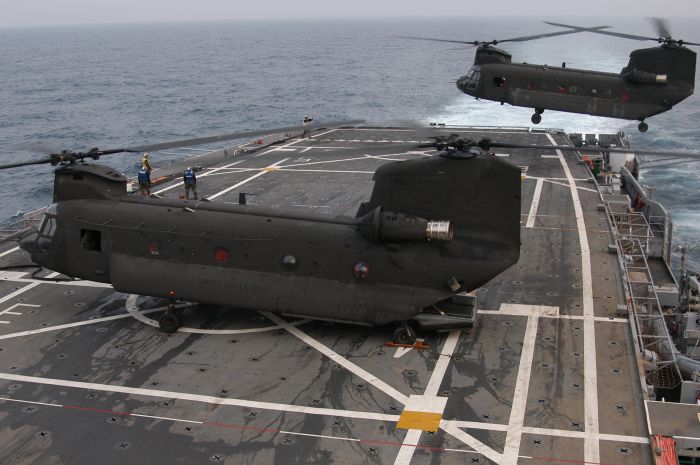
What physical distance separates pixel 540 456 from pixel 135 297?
1297 cm

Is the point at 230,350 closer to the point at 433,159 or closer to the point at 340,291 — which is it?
the point at 340,291

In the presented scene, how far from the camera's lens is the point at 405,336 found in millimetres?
17891

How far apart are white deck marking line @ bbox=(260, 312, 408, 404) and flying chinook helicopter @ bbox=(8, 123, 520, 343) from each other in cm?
71

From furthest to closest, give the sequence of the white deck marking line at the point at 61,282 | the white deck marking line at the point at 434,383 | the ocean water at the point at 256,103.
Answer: the ocean water at the point at 256,103
the white deck marking line at the point at 61,282
the white deck marking line at the point at 434,383

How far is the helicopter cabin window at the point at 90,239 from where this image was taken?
1952cm

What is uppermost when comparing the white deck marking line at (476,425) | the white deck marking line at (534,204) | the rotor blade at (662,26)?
the rotor blade at (662,26)

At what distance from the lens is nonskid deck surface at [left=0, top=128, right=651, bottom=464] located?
13.6 m

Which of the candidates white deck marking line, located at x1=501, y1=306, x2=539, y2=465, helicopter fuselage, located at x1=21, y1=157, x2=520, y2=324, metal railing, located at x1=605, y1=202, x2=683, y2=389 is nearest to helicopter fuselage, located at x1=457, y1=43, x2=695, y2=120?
metal railing, located at x1=605, y1=202, x2=683, y2=389

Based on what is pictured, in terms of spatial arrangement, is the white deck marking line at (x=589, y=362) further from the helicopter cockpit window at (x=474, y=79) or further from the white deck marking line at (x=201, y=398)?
the helicopter cockpit window at (x=474, y=79)

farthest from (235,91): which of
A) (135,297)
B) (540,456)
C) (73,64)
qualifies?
(540,456)

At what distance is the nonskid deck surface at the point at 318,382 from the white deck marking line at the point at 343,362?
5 centimetres

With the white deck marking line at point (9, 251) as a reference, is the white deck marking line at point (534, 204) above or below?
above

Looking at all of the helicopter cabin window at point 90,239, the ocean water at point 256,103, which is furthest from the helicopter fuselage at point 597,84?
the helicopter cabin window at point 90,239

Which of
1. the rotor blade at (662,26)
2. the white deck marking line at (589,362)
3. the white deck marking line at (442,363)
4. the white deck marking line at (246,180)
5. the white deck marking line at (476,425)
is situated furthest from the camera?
the rotor blade at (662,26)
